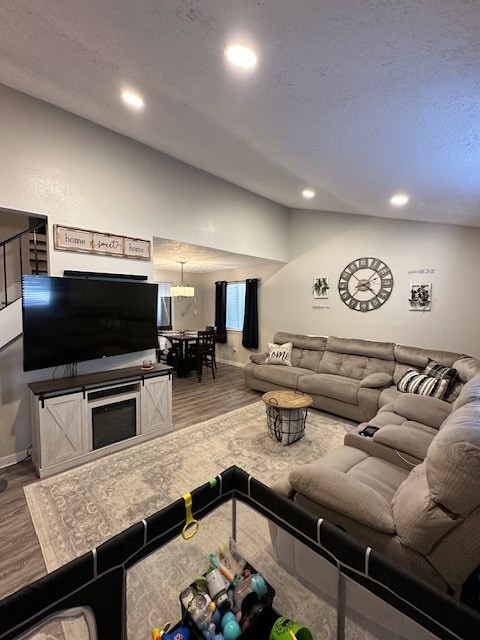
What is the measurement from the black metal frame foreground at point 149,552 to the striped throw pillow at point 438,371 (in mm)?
3099

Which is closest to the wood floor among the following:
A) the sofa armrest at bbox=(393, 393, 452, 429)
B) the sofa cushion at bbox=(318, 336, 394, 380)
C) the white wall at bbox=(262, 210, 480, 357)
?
the sofa cushion at bbox=(318, 336, 394, 380)

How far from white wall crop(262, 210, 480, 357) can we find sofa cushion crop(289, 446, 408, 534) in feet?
9.51

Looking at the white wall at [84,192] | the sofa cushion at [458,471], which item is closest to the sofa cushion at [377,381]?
the sofa cushion at [458,471]

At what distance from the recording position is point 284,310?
615cm

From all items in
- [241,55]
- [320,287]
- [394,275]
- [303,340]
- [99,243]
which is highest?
[241,55]

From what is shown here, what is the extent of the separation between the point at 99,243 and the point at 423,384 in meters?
4.05

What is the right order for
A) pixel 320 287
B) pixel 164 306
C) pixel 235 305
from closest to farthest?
1. pixel 320 287
2. pixel 235 305
3. pixel 164 306

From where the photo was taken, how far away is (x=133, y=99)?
2.43 metres

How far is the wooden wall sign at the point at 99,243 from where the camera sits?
2968 mm

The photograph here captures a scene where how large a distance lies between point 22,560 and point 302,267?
17.5 feet

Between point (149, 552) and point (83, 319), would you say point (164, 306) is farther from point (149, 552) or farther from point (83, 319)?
point (149, 552)

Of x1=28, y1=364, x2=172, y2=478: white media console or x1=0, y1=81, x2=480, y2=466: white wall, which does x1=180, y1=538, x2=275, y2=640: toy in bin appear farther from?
x1=0, y1=81, x2=480, y2=466: white wall

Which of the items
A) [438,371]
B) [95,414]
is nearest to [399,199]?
[438,371]

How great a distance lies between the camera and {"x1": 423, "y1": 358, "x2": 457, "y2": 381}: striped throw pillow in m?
3.42
